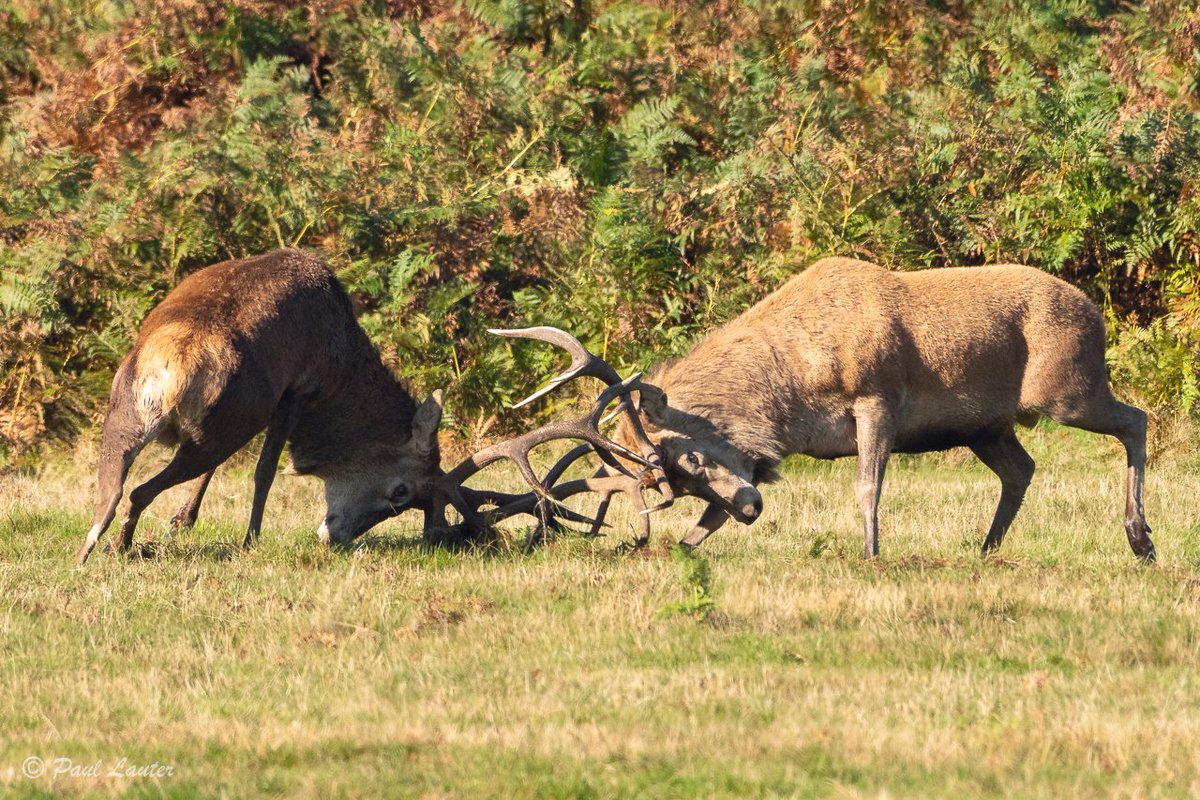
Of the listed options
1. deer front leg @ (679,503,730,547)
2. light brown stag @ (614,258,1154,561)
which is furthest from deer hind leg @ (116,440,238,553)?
deer front leg @ (679,503,730,547)

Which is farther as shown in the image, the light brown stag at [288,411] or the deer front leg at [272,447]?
the deer front leg at [272,447]

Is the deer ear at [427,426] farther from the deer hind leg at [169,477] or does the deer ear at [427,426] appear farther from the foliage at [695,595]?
the foliage at [695,595]

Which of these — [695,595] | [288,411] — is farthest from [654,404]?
[288,411]

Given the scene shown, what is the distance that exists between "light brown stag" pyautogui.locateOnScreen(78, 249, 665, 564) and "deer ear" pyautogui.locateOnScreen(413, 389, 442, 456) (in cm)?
1

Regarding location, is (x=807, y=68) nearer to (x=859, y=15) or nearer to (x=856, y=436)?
(x=859, y=15)

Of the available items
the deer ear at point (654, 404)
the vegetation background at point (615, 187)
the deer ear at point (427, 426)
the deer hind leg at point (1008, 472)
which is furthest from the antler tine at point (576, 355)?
the vegetation background at point (615, 187)

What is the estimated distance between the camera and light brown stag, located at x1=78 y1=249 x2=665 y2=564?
10.4m

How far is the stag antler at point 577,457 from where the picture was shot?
405 inches

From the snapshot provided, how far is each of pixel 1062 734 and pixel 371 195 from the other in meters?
11.7

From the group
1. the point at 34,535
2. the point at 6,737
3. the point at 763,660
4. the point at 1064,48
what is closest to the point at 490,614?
the point at 763,660

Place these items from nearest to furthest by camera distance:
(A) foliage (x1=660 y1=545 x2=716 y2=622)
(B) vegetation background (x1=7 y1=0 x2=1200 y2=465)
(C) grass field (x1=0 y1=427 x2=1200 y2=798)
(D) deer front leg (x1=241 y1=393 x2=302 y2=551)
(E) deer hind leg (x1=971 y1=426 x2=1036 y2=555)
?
(C) grass field (x1=0 y1=427 x2=1200 y2=798)
(A) foliage (x1=660 y1=545 x2=716 y2=622)
(D) deer front leg (x1=241 y1=393 x2=302 y2=551)
(E) deer hind leg (x1=971 y1=426 x2=1036 y2=555)
(B) vegetation background (x1=7 y1=0 x2=1200 y2=465)

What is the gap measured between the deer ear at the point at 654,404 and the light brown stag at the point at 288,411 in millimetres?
166

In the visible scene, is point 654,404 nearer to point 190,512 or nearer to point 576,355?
point 576,355

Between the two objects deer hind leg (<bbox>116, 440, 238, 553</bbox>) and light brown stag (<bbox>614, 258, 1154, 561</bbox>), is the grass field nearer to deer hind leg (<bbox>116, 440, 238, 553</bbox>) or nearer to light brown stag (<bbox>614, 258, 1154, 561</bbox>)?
deer hind leg (<bbox>116, 440, 238, 553</bbox>)
